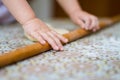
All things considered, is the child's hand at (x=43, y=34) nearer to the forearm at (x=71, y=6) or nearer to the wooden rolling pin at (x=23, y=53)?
the wooden rolling pin at (x=23, y=53)

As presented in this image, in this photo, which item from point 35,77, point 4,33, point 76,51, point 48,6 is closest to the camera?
point 35,77

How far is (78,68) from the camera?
506 millimetres

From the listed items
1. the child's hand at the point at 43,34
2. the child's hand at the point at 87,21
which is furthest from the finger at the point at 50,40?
A: the child's hand at the point at 87,21

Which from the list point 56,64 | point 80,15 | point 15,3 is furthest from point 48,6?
point 56,64

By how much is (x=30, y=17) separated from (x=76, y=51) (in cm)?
17

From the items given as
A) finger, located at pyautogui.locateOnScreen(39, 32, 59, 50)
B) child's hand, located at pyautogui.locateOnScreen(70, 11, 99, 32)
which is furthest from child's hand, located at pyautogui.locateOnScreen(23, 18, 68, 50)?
child's hand, located at pyautogui.locateOnScreen(70, 11, 99, 32)

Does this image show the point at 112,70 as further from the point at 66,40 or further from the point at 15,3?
the point at 15,3

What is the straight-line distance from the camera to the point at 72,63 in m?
0.54

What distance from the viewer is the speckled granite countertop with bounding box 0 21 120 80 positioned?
1.52ft

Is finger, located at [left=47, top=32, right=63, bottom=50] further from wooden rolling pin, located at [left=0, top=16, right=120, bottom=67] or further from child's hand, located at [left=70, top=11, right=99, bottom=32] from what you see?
child's hand, located at [left=70, top=11, right=99, bottom=32]

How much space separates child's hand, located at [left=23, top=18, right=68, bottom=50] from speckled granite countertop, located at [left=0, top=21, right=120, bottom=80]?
2 cm

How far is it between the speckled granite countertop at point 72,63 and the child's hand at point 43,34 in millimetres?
23

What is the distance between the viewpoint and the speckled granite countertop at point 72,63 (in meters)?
0.46

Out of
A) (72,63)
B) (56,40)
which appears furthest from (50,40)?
(72,63)
